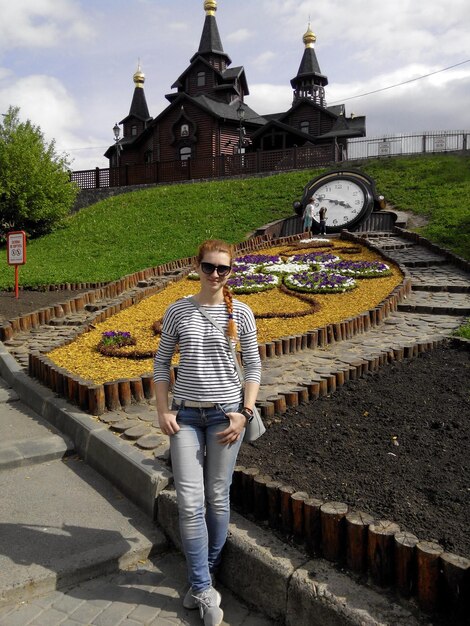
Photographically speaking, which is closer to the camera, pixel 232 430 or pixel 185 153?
pixel 232 430

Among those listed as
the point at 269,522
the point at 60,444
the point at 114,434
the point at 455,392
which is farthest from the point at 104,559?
the point at 455,392

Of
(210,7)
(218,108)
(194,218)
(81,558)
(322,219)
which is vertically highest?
(210,7)

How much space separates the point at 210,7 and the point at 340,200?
4255 cm

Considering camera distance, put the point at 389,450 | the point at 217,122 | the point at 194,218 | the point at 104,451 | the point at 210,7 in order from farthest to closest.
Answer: the point at 210,7, the point at 217,122, the point at 194,218, the point at 104,451, the point at 389,450

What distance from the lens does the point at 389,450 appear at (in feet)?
12.7

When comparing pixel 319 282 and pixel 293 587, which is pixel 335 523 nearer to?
pixel 293 587

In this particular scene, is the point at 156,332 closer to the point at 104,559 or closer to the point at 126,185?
the point at 104,559

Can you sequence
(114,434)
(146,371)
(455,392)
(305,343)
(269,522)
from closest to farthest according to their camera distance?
(269,522)
(114,434)
(455,392)
(146,371)
(305,343)

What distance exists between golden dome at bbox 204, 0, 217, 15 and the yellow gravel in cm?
4742

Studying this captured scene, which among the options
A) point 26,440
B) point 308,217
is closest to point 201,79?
point 308,217

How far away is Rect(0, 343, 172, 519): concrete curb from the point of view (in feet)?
12.4

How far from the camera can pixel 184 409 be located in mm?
3008

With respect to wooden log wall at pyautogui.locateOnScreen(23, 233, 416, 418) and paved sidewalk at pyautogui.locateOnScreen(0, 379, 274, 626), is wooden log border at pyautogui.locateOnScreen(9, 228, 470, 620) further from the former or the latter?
paved sidewalk at pyautogui.locateOnScreen(0, 379, 274, 626)

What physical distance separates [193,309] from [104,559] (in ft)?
5.26
